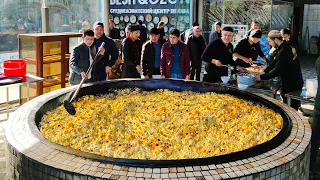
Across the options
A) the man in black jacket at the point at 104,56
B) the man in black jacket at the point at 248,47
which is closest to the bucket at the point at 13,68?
the man in black jacket at the point at 104,56

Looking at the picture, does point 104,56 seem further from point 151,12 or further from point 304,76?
point 304,76

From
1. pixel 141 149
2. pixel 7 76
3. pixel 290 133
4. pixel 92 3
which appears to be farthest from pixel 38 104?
pixel 92 3

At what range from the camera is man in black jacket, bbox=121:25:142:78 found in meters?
7.20

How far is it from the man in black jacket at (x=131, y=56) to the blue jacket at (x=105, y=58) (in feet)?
1.25

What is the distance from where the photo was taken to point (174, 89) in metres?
5.07

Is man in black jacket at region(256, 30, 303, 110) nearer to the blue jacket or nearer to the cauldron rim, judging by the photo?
the cauldron rim


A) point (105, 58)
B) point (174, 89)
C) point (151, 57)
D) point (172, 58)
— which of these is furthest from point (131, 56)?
point (174, 89)

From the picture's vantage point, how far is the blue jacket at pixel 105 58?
6406 millimetres

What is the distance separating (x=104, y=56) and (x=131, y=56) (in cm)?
78

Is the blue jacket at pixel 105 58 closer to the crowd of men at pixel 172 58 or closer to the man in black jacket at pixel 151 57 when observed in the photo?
the crowd of men at pixel 172 58

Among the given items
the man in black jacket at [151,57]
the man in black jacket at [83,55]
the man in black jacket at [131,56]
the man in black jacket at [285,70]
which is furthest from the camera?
the man in black jacket at [131,56]

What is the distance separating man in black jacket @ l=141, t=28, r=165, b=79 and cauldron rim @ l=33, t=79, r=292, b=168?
6.42 feet

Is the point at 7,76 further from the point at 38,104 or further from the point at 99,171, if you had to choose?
the point at 99,171

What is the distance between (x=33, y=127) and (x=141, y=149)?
3.17ft
